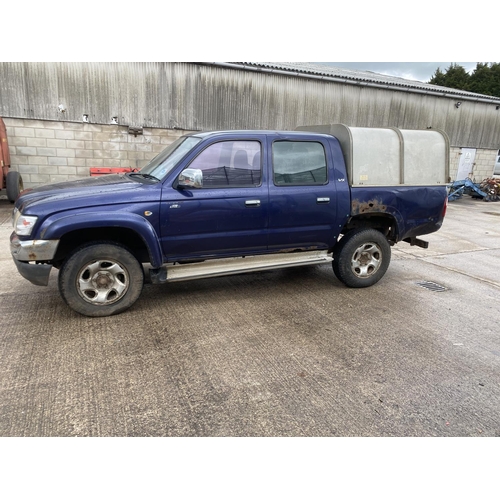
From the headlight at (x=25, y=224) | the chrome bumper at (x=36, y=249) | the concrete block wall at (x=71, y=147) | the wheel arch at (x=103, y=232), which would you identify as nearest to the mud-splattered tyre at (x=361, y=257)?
the wheel arch at (x=103, y=232)

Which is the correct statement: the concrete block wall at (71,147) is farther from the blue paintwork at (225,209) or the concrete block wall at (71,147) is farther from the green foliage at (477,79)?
the green foliage at (477,79)

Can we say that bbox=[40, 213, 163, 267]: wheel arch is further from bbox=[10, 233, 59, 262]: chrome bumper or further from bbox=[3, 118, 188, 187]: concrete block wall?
bbox=[3, 118, 188, 187]: concrete block wall

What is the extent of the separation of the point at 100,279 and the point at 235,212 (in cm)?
160

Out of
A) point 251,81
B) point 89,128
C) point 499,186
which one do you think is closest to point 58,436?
point 89,128

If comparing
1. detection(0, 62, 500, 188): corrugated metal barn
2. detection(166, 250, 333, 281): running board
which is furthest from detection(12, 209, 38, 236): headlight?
detection(0, 62, 500, 188): corrugated metal barn

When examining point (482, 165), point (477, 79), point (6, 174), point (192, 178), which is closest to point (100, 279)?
point (192, 178)

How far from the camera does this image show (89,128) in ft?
38.5

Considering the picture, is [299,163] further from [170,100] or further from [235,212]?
[170,100]

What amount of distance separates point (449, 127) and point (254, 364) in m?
19.3

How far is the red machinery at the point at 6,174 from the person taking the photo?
9.60m

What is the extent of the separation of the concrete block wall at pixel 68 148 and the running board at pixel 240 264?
922cm

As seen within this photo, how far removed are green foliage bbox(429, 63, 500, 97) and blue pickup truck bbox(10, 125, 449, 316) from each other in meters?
45.0

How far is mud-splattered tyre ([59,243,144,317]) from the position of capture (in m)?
3.82

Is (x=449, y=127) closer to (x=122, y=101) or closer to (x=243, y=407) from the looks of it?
(x=122, y=101)
